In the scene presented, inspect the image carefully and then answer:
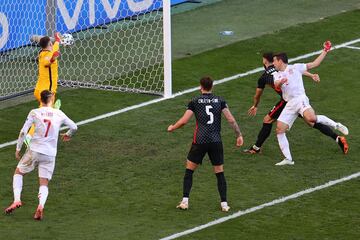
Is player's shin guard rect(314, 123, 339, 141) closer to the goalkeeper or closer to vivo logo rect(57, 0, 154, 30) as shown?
the goalkeeper

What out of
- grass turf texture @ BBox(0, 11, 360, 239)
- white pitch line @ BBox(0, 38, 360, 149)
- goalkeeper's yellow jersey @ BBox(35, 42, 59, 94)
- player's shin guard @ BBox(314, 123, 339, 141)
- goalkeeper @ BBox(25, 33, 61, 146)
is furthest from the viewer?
white pitch line @ BBox(0, 38, 360, 149)

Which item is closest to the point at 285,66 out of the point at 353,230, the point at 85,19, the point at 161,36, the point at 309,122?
the point at 309,122

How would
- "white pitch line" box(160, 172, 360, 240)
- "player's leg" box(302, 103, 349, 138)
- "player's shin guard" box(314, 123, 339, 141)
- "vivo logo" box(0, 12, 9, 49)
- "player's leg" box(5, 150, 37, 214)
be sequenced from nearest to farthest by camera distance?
1. "white pitch line" box(160, 172, 360, 240)
2. "player's leg" box(5, 150, 37, 214)
3. "player's leg" box(302, 103, 349, 138)
4. "player's shin guard" box(314, 123, 339, 141)
5. "vivo logo" box(0, 12, 9, 49)

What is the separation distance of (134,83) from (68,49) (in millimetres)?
2025

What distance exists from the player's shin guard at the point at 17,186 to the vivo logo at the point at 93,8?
8990 millimetres

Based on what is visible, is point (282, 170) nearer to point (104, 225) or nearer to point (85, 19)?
point (104, 225)

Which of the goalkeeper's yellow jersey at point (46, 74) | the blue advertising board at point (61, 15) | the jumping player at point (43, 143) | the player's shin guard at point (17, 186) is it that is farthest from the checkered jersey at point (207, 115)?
the blue advertising board at point (61, 15)

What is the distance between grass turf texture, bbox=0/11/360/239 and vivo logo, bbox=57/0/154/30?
70.7 inches

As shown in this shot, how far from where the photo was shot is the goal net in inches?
944

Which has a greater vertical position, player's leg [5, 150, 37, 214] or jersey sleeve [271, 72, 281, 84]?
jersey sleeve [271, 72, 281, 84]

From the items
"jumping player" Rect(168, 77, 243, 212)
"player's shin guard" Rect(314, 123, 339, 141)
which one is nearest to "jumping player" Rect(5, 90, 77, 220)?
"jumping player" Rect(168, 77, 243, 212)

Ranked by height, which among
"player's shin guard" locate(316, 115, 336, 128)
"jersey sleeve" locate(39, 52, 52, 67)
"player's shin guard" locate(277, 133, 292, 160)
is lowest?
"player's shin guard" locate(277, 133, 292, 160)

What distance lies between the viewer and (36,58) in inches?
969

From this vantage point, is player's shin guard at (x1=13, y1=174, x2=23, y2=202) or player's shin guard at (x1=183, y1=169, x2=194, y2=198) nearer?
player's shin guard at (x1=13, y1=174, x2=23, y2=202)
